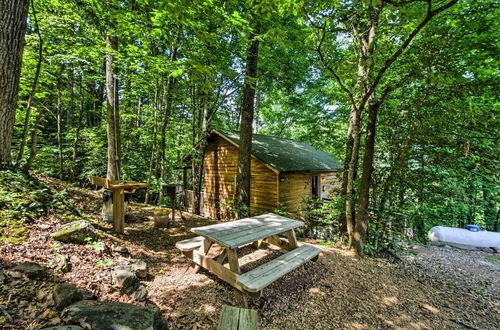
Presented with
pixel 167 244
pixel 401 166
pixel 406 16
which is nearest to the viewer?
pixel 406 16

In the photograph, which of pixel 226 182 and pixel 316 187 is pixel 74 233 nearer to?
pixel 226 182

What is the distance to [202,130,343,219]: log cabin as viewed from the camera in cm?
980

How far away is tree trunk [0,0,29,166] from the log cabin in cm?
625

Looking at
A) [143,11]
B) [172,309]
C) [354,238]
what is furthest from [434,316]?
[143,11]

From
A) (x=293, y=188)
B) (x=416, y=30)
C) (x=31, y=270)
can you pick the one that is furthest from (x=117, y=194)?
(x=293, y=188)

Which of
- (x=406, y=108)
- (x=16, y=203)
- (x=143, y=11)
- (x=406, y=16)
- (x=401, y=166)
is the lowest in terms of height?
(x=16, y=203)

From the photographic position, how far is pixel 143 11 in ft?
17.7

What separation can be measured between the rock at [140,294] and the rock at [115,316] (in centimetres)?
65

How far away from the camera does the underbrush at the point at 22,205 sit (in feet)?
8.89

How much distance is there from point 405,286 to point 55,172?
15344mm

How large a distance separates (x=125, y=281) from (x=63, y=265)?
A: 713 mm

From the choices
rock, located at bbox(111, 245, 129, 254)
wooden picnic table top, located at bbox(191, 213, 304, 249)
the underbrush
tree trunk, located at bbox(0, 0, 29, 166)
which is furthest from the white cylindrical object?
tree trunk, located at bbox(0, 0, 29, 166)

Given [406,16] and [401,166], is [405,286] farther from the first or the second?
[406,16]

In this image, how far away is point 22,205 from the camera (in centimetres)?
312
